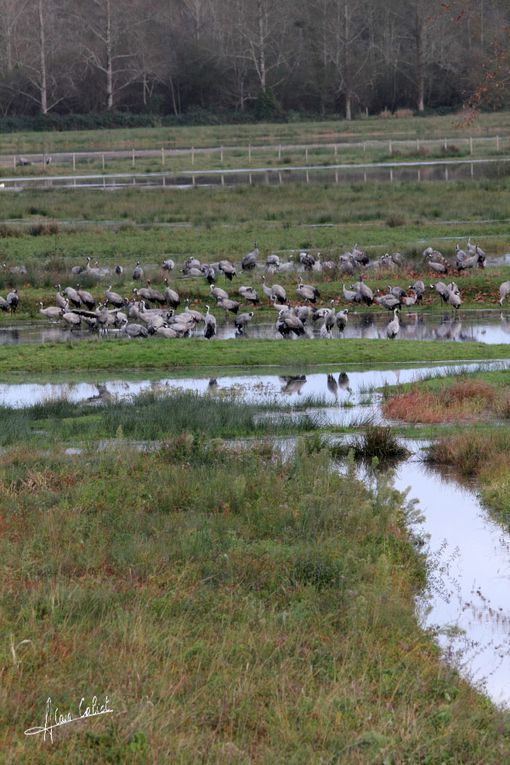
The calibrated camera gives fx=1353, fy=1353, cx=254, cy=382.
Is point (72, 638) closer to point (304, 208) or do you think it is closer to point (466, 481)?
point (466, 481)

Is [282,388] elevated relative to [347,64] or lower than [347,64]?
lower

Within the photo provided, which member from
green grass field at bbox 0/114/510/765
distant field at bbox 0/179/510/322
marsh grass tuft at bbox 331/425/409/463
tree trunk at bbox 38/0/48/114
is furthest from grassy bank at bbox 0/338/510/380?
tree trunk at bbox 38/0/48/114

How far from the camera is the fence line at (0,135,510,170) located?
233ft

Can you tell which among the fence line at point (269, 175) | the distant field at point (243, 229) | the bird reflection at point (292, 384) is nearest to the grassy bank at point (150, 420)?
the bird reflection at point (292, 384)

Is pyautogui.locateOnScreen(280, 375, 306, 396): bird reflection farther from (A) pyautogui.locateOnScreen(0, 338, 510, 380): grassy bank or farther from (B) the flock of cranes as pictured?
(B) the flock of cranes

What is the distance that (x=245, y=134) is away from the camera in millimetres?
85750

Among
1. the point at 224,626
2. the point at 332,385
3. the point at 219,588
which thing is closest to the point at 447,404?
the point at 332,385

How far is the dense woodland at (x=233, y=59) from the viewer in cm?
9731

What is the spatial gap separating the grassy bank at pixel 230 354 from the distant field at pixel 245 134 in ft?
182

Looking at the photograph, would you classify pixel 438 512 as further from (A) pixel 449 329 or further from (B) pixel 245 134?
(B) pixel 245 134

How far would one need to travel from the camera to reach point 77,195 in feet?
171

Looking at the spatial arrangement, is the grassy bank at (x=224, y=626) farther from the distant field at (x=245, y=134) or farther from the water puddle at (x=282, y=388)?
the distant field at (x=245, y=134)

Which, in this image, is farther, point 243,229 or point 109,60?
point 109,60

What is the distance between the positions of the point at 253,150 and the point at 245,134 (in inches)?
436
